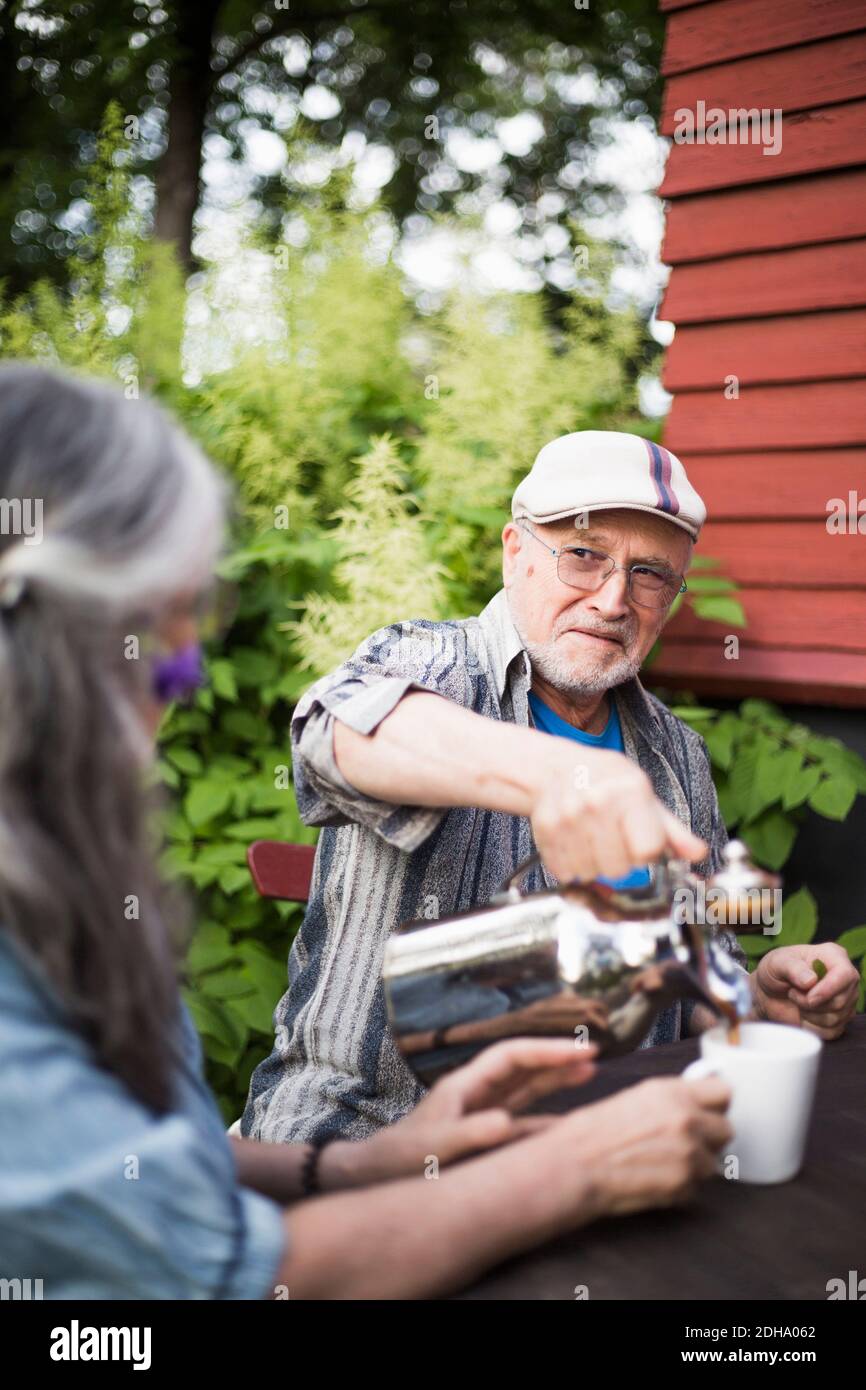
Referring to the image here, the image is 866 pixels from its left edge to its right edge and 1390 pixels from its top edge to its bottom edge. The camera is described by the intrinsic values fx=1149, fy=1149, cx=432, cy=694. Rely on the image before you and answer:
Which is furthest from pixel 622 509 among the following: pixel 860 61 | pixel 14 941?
pixel 860 61

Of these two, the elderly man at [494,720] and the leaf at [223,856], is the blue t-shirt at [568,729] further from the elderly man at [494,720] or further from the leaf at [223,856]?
the leaf at [223,856]

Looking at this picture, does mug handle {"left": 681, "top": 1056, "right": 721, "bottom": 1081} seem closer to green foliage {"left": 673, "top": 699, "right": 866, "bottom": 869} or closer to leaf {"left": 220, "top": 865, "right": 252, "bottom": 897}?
green foliage {"left": 673, "top": 699, "right": 866, "bottom": 869}

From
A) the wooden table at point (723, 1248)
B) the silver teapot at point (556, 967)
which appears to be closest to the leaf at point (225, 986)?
the wooden table at point (723, 1248)

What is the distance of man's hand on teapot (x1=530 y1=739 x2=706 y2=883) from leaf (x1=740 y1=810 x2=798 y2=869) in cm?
179

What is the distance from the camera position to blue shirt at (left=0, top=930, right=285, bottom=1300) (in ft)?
2.49

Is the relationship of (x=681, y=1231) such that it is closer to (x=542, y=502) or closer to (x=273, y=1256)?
(x=273, y=1256)

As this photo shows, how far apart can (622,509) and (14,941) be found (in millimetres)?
1304

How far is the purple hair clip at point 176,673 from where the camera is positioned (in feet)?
2.89

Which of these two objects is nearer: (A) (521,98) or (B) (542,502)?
(B) (542,502)

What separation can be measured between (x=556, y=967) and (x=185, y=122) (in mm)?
6204

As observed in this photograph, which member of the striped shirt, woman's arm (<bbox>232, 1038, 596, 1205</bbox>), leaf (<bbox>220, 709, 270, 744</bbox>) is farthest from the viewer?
leaf (<bbox>220, 709, 270, 744</bbox>)

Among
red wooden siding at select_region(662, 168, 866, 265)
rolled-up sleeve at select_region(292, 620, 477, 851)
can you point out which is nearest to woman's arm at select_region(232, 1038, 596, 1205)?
rolled-up sleeve at select_region(292, 620, 477, 851)

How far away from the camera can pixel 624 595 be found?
1.87 metres

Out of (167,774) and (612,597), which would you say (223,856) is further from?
(612,597)
